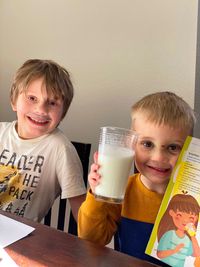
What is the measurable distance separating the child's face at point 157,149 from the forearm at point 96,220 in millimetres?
140

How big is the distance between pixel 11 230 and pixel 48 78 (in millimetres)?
524

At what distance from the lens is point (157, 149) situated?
0.85 meters

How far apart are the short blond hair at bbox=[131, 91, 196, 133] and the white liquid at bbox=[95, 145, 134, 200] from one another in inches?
5.6

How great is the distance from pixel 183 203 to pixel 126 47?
2.83 ft

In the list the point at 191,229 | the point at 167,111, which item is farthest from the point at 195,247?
the point at 167,111

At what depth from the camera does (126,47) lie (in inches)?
55.2

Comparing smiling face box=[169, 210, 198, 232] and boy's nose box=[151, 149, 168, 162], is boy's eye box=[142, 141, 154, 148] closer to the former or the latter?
boy's nose box=[151, 149, 168, 162]

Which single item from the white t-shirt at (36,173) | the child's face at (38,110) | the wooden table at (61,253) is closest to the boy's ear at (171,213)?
the wooden table at (61,253)

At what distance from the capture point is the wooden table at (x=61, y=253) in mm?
651

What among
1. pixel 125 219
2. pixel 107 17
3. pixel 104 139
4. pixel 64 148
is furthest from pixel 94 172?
pixel 107 17

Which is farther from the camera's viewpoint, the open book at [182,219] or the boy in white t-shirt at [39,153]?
the boy in white t-shirt at [39,153]

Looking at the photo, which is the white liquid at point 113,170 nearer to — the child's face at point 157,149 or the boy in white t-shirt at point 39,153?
the child's face at point 157,149

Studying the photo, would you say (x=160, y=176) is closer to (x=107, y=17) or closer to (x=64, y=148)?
(x=64, y=148)

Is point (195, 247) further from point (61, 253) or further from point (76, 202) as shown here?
point (76, 202)
